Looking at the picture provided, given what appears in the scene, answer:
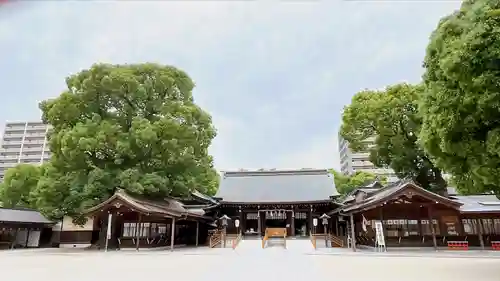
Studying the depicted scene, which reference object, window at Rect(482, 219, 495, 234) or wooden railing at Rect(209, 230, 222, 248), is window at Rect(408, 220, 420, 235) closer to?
window at Rect(482, 219, 495, 234)

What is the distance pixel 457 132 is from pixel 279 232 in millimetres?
16100

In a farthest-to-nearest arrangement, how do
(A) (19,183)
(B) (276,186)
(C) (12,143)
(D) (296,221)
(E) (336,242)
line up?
(C) (12,143) → (B) (276,186) → (D) (296,221) → (A) (19,183) → (E) (336,242)

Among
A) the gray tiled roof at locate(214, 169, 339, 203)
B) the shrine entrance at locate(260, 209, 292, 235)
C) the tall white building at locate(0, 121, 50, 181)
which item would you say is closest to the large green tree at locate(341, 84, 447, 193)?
the gray tiled roof at locate(214, 169, 339, 203)

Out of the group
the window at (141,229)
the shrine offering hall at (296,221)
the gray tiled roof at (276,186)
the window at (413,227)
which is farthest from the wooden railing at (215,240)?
the window at (413,227)

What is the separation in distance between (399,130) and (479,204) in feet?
20.7

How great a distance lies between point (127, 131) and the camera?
21250 mm

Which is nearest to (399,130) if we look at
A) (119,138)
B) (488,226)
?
(488,226)

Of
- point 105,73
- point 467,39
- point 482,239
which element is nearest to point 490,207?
point 482,239

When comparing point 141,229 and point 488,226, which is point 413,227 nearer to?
point 488,226

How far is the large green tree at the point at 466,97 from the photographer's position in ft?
24.7

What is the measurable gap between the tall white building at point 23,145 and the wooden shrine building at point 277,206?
218ft

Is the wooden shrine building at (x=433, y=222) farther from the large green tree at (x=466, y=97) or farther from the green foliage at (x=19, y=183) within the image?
the green foliage at (x=19, y=183)

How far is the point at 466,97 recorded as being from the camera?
8.02 meters

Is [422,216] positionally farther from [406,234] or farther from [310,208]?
[310,208]
